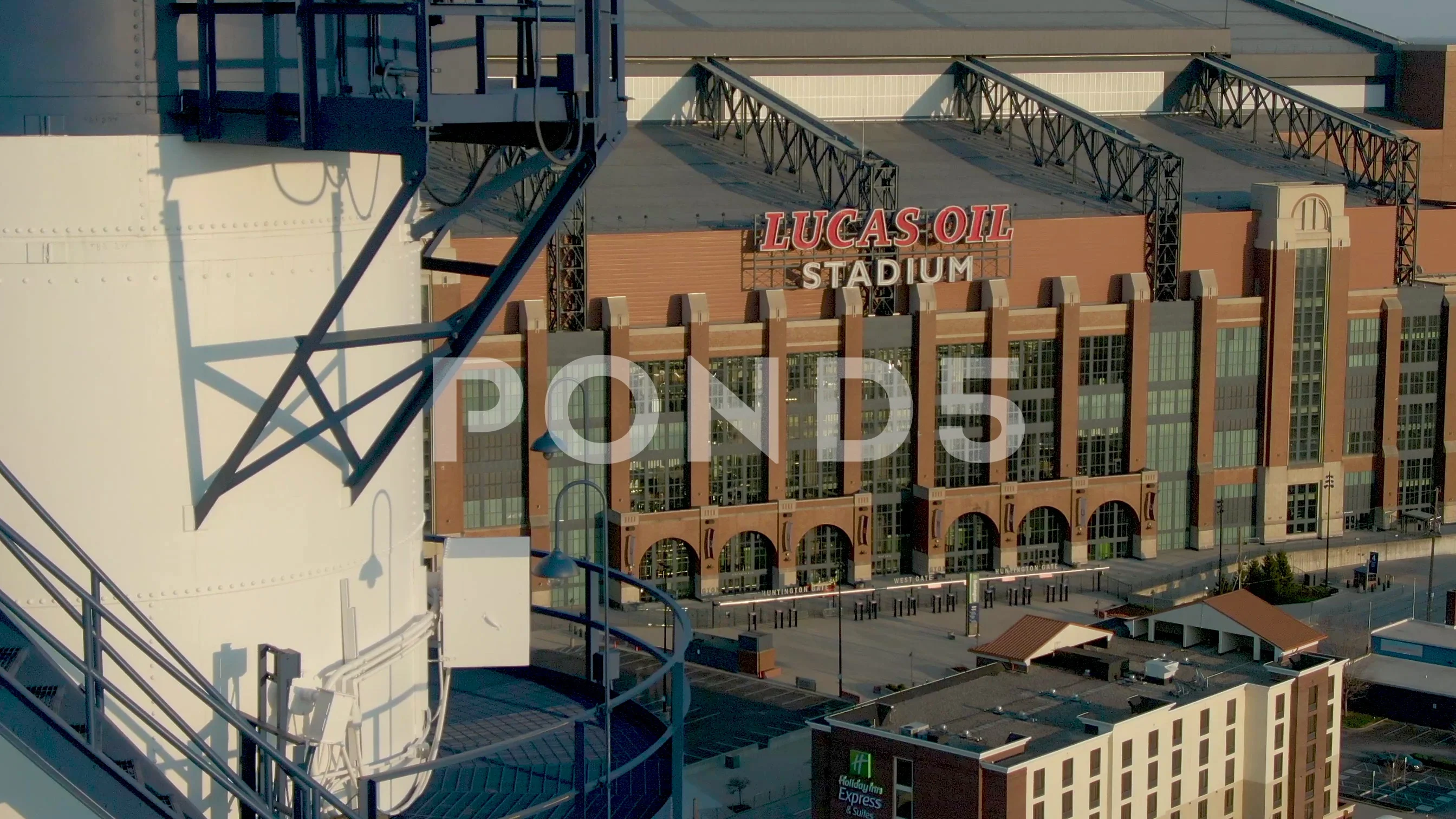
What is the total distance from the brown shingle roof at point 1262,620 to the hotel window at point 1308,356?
88.4ft

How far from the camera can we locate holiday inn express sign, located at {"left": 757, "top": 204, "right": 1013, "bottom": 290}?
71.6m

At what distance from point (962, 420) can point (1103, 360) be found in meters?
6.41

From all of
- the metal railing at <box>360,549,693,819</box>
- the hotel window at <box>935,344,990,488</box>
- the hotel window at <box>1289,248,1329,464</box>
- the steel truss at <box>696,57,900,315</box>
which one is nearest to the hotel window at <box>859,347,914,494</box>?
the hotel window at <box>935,344,990,488</box>

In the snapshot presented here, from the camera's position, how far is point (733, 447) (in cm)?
7088

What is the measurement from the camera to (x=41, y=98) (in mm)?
10234

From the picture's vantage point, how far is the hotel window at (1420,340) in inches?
3285

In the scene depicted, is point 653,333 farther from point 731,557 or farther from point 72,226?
point 72,226

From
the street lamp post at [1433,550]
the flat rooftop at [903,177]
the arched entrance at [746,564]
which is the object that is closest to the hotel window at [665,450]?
the arched entrance at [746,564]

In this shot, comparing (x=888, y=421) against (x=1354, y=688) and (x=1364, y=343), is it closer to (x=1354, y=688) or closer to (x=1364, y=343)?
(x=1354, y=688)

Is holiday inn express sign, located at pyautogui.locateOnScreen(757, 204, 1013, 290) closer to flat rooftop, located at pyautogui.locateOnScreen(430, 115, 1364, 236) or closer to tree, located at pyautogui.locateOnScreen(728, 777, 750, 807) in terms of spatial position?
flat rooftop, located at pyautogui.locateOnScreen(430, 115, 1364, 236)

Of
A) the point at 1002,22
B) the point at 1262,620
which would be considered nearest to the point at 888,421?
the point at 1262,620

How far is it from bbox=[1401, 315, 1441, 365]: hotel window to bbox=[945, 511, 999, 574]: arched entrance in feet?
67.0

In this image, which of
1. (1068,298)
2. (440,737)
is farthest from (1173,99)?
(440,737)

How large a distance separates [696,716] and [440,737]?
45659 mm
